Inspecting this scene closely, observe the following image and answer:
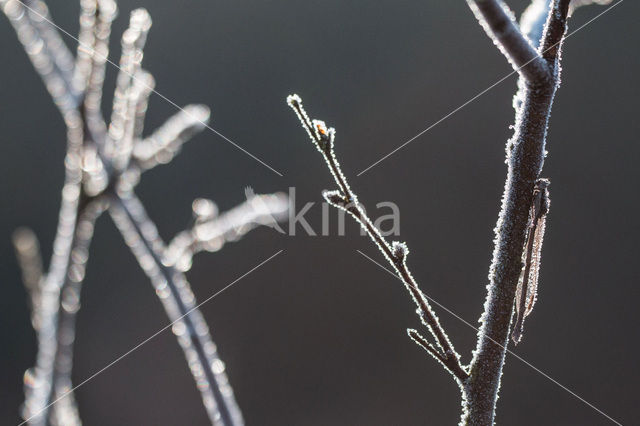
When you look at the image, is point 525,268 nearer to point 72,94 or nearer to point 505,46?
point 505,46

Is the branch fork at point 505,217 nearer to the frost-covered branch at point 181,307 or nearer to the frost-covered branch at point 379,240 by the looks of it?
the frost-covered branch at point 379,240

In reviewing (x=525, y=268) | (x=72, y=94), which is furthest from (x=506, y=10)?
(x=72, y=94)

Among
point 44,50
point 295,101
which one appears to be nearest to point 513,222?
point 295,101

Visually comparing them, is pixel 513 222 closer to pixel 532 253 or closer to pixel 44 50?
pixel 532 253

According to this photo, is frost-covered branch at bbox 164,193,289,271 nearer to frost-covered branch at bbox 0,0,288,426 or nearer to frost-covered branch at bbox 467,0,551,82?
frost-covered branch at bbox 0,0,288,426

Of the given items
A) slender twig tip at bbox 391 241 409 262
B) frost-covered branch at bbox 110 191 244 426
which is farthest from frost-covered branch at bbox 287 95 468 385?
frost-covered branch at bbox 110 191 244 426

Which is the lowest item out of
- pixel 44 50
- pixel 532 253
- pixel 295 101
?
pixel 532 253

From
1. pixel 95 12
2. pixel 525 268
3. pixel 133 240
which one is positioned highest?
pixel 95 12

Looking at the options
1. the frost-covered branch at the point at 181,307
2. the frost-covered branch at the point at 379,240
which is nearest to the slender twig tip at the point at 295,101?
the frost-covered branch at the point at 379,240

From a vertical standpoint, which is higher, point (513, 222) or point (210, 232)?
point (210, 232)
